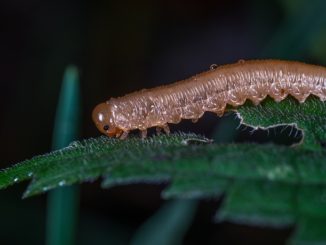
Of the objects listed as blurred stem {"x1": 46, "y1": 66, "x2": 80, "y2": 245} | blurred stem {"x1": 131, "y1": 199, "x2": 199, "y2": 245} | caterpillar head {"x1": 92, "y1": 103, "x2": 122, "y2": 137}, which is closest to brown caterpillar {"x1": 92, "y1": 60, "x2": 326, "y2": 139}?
caterpillar head {"x1": 92, "y1": 103, "x2": 122, "y2": 137}

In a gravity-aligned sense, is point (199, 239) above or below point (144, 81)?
below

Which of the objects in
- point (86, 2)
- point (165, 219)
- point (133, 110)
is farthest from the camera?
point (86, 2)

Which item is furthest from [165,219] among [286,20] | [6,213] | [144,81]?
[144,81]

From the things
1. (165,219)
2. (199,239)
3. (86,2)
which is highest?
(86,2)

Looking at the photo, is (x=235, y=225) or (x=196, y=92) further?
(x=235, y=225)

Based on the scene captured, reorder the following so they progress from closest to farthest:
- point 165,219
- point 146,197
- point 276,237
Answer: point 165,219, point 276,237, point 146,197

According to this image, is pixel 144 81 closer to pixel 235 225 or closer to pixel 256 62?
pixel 235 225

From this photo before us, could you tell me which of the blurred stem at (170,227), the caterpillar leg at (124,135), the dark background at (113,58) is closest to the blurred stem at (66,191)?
the caterpillar leg at (124,135)

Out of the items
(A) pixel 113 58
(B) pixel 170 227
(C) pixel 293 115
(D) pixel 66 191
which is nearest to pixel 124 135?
(D) pixel 66 191

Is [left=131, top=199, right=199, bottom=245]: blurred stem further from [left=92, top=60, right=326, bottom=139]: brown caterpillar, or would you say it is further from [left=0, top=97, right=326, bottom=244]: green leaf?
[left=0, top=97, right=326, bottom=244]: green leaf
